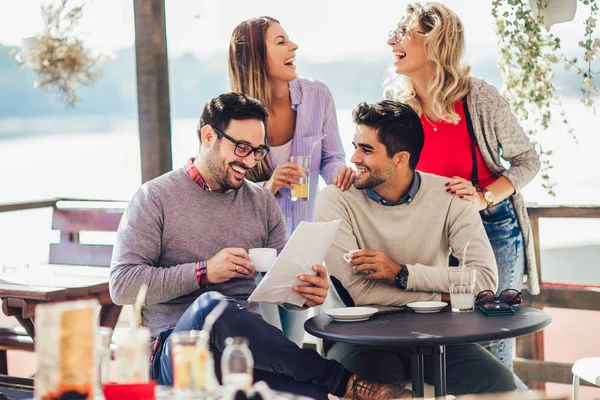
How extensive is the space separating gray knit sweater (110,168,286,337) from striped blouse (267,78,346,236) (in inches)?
14.1

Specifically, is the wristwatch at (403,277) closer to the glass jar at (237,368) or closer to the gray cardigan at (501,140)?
the gray cardigan at (501,140)

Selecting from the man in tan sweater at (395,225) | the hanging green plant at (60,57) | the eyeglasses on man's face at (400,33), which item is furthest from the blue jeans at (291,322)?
the hanging green plant at (60,57)

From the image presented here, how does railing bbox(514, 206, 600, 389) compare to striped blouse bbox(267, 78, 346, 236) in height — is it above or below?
below

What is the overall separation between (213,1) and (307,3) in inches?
30.4

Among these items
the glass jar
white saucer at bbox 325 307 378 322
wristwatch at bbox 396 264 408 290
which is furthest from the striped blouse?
the glass jar

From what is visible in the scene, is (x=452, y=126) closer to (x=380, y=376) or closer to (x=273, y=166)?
(x=273, y=166)

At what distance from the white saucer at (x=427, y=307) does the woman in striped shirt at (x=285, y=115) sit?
0.64 meters

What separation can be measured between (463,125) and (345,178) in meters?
0.56

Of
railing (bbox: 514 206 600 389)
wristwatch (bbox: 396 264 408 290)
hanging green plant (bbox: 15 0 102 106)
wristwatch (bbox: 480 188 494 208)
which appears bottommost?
railing (bbox: 514 206 600 389)

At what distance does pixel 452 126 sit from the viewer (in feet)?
10.0

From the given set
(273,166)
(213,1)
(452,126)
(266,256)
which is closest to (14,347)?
(273,166)

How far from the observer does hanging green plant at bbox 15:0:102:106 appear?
192 inches

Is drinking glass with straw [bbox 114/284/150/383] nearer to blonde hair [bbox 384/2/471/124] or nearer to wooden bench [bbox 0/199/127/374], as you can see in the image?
blonde hair [bbox 384/2/471/124]

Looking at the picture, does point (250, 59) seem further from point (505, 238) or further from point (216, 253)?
point (505, 238)
